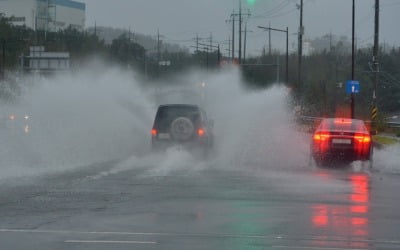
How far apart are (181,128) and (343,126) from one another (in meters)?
4.90

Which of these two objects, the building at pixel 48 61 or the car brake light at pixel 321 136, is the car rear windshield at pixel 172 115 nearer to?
the car brake light at pixel 321 136

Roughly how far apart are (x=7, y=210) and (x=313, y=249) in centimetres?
525

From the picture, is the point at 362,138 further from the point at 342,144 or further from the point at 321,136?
the point at 321,136

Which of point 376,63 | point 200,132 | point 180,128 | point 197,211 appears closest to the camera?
point 197,211

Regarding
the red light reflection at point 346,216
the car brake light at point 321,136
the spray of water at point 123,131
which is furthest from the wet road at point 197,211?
the car brake light at point 321,136

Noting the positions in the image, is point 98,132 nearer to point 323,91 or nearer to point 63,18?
point 323,91

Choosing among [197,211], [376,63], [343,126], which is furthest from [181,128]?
[376,63]

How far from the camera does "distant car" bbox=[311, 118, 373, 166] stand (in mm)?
21266

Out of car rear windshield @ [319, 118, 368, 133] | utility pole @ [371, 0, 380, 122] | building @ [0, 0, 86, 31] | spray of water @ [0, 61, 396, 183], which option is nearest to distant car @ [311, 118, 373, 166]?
car rear windshield @ [319, 118, 368, 133]

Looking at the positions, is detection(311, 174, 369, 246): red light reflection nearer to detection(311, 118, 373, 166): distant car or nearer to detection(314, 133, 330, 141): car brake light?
detection(311, 118, 373, 166): distant car

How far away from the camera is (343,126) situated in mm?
21859

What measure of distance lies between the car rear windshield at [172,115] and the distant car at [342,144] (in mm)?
3833

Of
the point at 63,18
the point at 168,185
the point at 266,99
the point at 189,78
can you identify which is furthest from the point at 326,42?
the point at 168,185

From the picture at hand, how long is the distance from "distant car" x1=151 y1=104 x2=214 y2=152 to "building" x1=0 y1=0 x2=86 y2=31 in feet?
329
